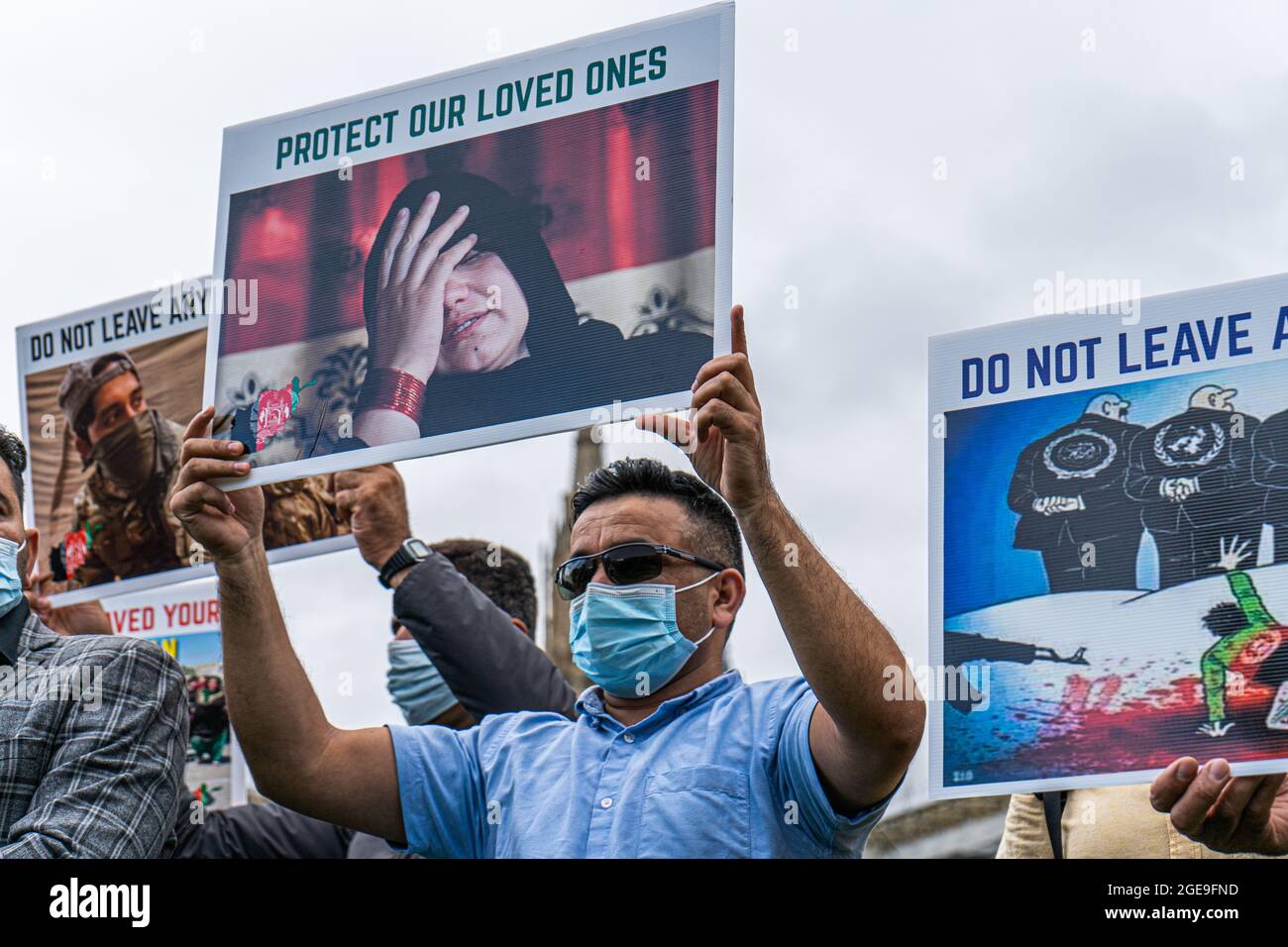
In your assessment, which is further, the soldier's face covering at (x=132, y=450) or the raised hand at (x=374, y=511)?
the soldier's face covering at (x=132, y=450)

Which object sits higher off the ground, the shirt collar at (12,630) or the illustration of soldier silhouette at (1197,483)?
the illustration of soldier silhouette at (1197,483)

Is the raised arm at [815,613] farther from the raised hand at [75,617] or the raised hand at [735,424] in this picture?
the raised hand at [75,617]

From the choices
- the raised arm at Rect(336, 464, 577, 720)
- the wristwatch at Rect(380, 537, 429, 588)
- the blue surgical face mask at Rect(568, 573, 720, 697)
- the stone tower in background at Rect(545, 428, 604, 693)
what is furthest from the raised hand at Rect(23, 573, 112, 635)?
the stone tower in background at Rect(545, 428, 604, 693)

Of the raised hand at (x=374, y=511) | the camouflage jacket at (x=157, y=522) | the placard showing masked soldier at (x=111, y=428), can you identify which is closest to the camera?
the raised hand at (x=374, y=511)

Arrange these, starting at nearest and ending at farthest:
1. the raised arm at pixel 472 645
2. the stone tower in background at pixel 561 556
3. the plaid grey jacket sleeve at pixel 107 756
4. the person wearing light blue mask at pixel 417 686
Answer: the plaid grey jacket sleeve at pixel 107 756 → the raised arm at pixel 472 645 → the person wearing light blue mask at pixel 417 686 → the stone tower in background at pixel 561 556

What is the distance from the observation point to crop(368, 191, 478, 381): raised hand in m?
4.34

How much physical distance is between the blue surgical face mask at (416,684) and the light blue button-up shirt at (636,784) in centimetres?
153

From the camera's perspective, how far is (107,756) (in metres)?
4.07

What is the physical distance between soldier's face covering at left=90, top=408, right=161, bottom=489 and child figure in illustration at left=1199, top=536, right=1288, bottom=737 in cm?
378

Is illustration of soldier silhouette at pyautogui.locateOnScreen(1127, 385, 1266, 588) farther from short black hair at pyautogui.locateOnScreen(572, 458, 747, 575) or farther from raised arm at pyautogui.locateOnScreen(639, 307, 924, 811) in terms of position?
short black hair at pyautogui.locateOnScreen(572, 458, 747, 575)

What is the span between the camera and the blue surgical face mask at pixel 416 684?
6.07 meters

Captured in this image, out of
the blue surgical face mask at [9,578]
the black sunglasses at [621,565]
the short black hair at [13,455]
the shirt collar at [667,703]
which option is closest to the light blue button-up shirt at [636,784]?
the shirt collar at [667,703]

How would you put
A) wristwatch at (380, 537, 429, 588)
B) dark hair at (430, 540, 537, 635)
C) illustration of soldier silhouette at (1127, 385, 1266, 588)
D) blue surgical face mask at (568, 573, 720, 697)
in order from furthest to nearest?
dark hair at (430, 540, 537, 635)
wristwatch at (380, 537, 429, 588)
blue surgical face mask at (568, 573, 720, 697)
illustration of soldier silhouette at (1127, 385, 1266, 588)

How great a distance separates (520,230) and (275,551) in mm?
1874
